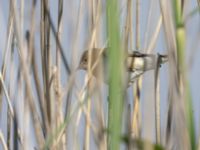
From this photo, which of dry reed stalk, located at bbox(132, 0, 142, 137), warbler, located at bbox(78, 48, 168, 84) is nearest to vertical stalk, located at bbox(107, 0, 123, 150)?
warbler, located at bbox(78, 48, 168, 84)

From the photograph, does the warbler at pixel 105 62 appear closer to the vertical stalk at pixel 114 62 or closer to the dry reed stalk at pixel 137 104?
the dry reed stalk at pixel 137 104

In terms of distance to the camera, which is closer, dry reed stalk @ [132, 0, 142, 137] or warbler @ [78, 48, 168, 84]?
warbler @ [78, 48, 168, 84]

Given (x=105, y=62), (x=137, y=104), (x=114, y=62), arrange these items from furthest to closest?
(x=137, y=104)
(x=105, y=62)
(x=114, y=62)

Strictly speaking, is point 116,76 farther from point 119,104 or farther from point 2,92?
point 2,92

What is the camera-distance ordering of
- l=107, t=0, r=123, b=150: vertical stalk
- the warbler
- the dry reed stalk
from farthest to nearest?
the dry reed stalk
the warbler
l=107, t=0, r=123, b=150: vertical stalk

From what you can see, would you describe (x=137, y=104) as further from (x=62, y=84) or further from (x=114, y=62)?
(x=114, y=62)

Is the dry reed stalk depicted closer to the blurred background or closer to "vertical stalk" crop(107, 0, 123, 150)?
the blurred background

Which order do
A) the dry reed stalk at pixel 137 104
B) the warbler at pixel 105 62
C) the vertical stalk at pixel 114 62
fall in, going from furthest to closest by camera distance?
the dry reed stalk at pixel 137 104
the warbler at pixel 105 62
the vertical stalk at pixel 114 62

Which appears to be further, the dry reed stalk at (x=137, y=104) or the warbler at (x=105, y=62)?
the dry reed stalk at (x=137, y=104)

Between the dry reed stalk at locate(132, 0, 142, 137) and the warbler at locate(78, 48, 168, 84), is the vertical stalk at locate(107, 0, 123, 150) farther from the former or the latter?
the dry reed stalk at locate(132, 0, 142, 137)

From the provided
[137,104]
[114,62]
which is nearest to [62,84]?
[137,104]

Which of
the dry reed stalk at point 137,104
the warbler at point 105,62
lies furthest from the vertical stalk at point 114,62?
the dry reed stalk at point 137,104

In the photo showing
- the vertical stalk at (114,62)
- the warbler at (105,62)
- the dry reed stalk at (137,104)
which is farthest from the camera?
the dry reed stalk at (137,104)

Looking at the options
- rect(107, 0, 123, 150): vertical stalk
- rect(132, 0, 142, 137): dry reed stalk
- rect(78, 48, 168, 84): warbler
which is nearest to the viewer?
rect(107, 0, 123, 150): vertical stalk
